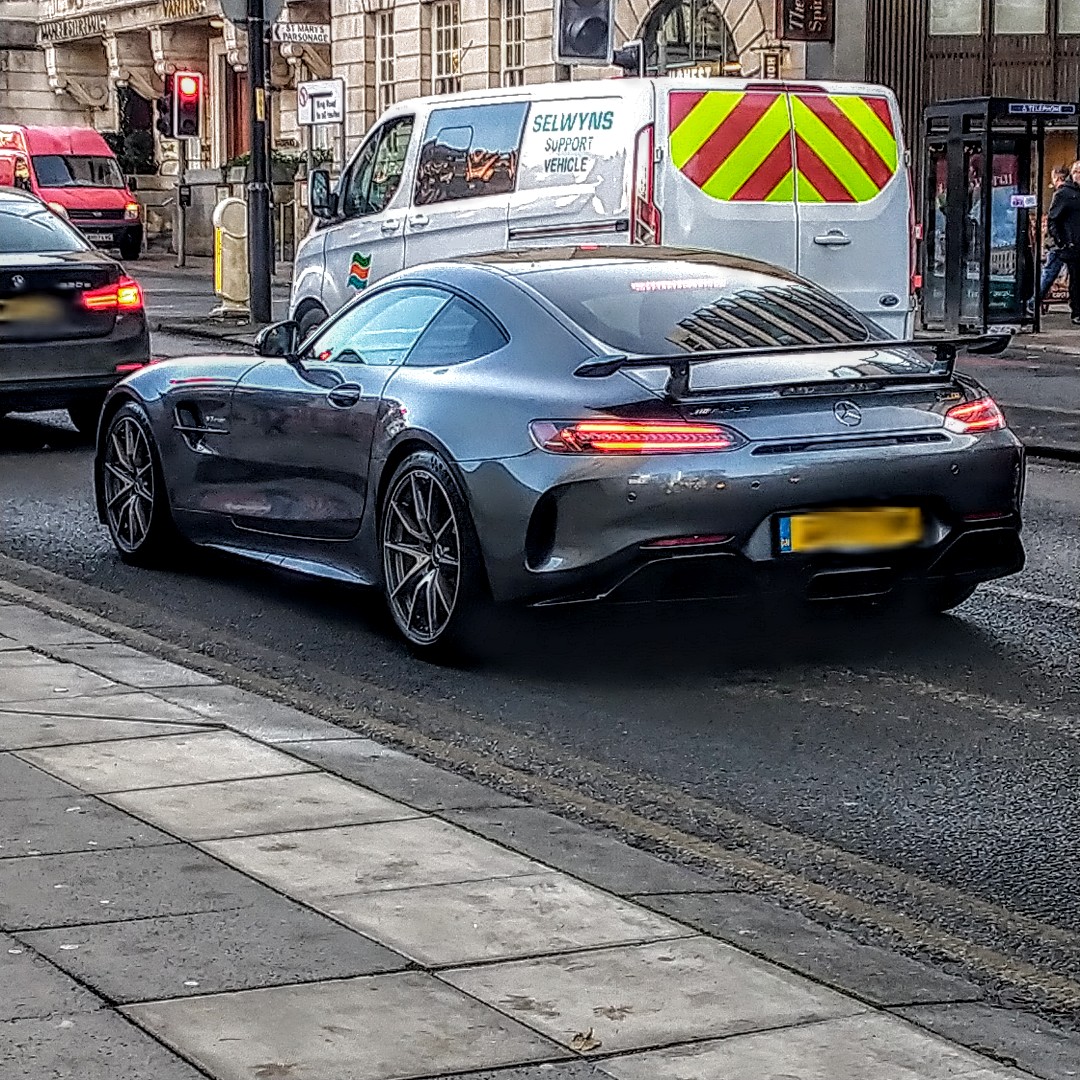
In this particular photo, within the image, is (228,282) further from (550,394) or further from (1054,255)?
(550,394)

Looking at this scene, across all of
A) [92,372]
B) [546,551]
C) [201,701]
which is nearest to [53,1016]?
[201,701]

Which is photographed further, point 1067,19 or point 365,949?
point 1067,19

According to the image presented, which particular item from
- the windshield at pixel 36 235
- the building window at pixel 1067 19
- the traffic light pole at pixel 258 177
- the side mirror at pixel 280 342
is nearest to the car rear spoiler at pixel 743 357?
the side mirror at pixel 280 342

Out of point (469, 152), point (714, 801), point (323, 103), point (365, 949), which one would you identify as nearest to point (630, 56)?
point (469, 152)

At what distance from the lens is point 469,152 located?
54.2 ft

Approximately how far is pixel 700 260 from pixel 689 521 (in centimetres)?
159

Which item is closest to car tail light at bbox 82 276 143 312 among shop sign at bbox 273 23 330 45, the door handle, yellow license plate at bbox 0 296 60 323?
yellow license plate at bbox 0 296 60 323

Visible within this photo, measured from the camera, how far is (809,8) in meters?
30.6

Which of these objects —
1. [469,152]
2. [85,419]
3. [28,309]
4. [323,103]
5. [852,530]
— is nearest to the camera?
[852,530]

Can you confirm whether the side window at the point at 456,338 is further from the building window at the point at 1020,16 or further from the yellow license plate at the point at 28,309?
the building window at the point at 1020,16

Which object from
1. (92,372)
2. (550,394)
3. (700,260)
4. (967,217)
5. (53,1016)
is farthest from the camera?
(967,217)

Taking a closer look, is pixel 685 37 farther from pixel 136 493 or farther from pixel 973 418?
pixel 973 418

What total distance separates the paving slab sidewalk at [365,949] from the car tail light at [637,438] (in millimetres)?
1441

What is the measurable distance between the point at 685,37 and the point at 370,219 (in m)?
17.3
